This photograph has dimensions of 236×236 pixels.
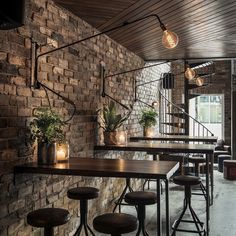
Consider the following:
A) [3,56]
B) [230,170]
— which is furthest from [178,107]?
[3,56]

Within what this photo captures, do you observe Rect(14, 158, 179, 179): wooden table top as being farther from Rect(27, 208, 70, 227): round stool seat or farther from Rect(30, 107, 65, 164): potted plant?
Rect(27, 208, 70, 227): round stool seat

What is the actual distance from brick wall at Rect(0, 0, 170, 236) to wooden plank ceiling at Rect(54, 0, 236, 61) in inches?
9.3

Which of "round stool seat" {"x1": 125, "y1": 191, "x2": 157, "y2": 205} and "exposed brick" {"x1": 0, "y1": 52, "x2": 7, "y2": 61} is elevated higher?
"exposed brick" {"x1": 0, "y1": 52, "x2": 7, "y2": 61}

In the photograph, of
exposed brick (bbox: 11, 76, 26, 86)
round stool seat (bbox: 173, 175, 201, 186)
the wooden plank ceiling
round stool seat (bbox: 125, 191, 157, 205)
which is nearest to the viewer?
exposed brick (bbox: 11, 76, 26, 86)

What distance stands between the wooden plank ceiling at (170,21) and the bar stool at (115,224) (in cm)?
210

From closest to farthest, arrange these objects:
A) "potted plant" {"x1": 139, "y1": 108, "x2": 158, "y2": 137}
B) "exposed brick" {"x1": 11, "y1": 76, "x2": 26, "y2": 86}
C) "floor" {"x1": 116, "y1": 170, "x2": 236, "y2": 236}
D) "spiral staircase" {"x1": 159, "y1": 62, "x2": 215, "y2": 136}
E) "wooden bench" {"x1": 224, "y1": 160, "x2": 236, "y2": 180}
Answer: "exposed brick" {"x1": 11, "y1": 76, "x2": 26, "y2": 86}
"floor" {"x1": 116, "y1": 170, "x2": 236, "y2": 236}
"potted plant" {"x1": 139, "y1": 108, "x2": 158, "y2": 137}
"wooden bench" {"x1": 224, "y1": 160, "x2": 236, "y2": 180}
"spiral staircase" {"x1": 159, "y1": 62, "x2": 215, "y2": 136}

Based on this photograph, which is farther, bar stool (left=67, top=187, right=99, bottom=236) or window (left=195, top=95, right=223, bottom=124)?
window (left=195, top=95, right=223, bottom=124)

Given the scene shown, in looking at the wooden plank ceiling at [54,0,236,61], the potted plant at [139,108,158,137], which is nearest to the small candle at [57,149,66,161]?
the wooden plank ceiling at [54,0,236,61]

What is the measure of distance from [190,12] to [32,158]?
91.0 inches

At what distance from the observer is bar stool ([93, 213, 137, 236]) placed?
224 cm

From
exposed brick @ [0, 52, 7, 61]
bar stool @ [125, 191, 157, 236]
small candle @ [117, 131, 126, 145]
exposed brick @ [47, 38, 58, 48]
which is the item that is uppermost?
exposed brick @ [47, 38, 58, 48]

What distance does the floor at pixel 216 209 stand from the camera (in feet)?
14.1

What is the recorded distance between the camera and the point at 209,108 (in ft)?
36.5

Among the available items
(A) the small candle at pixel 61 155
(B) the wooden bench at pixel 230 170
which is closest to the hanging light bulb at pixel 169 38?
(A) the small candle at pixel 61 155
